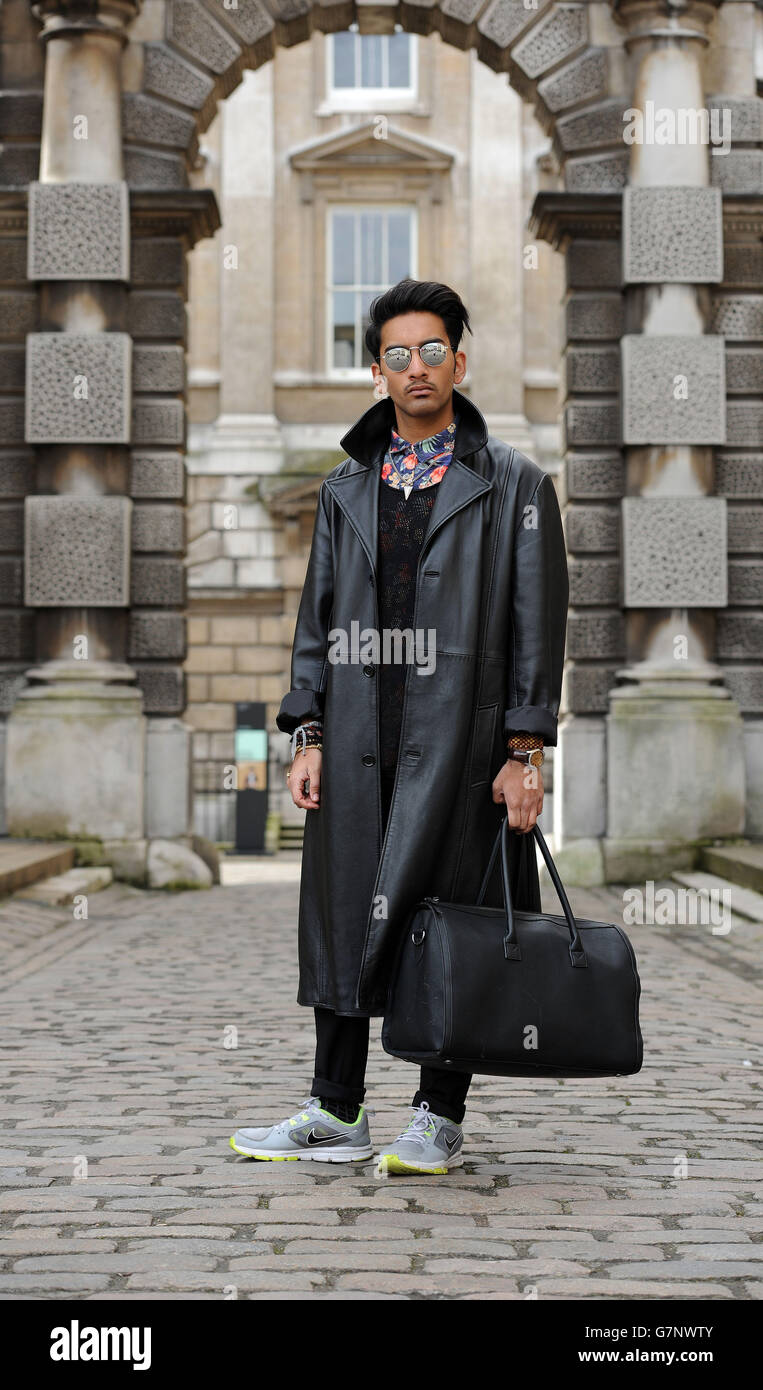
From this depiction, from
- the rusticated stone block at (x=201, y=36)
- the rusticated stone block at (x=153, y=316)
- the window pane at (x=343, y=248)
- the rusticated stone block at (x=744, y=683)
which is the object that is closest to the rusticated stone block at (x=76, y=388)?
the rusticated stone block at (x=153, y=316)

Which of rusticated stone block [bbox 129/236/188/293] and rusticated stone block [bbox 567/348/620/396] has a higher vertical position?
rusticated stone block [bbox 129/236/188/293]

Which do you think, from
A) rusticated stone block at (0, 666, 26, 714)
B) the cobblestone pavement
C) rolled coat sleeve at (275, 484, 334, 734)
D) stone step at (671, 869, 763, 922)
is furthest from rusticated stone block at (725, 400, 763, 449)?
rolled coat sleeve at (275, 484, 334, 734)

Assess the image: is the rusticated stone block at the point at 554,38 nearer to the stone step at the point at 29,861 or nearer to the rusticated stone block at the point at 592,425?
→ the rusticated stone block at the point at 592,425

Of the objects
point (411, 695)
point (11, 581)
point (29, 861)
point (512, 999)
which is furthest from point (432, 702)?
point (11, 581)

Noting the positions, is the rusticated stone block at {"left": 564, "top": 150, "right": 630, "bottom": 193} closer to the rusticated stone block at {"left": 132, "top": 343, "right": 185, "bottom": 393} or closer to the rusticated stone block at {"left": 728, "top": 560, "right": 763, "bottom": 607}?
the rusticated stone block at {"left": 728, "top": 560, "right": 763, "bottom": 607}

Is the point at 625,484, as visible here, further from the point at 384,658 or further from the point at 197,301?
the point at 197,301

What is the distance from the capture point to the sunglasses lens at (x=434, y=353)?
4566 millimetres

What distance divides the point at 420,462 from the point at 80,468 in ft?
31.2

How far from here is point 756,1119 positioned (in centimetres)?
534

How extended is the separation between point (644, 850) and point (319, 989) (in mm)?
9354

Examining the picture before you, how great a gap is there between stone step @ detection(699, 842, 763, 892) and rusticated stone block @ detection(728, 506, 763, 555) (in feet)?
7.35

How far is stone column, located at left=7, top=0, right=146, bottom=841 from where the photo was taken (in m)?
13.6

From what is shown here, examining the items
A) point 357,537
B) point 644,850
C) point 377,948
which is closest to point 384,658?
point 357,537

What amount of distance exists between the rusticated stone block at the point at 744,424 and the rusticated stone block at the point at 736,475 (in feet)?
0.34
